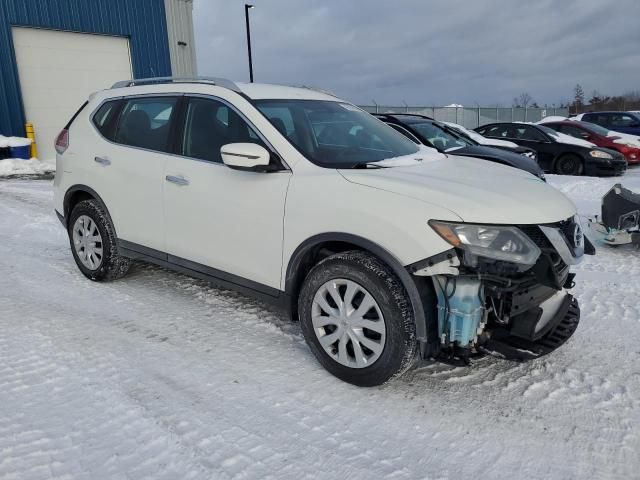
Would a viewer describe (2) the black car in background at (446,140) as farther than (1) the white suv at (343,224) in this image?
Yes

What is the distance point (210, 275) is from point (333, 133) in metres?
1.40

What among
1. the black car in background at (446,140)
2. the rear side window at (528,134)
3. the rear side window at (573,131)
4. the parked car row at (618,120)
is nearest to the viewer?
the black car in background at (446,140)

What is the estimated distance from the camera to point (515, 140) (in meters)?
12.6

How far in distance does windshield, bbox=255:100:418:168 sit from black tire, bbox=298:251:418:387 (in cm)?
66

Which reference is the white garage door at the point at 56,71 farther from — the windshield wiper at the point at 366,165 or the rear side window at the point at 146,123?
the windshield wiper at the point at 366,165

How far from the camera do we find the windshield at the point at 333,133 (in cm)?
332

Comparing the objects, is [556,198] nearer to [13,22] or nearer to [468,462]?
[468,462]

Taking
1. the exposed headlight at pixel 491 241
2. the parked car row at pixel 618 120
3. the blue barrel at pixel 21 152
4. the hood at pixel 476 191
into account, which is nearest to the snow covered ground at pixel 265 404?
the exposed headlight at pixel 491 241

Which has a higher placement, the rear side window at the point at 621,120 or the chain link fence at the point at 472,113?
the chain link fence at the point at 472,113

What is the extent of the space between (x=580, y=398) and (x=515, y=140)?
35.6 ft

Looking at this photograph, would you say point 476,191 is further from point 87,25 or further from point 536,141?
point 87,25

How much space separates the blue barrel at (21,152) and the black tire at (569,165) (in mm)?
13555

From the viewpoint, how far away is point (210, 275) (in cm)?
369

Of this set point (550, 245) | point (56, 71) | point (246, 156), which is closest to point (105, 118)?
point (246, 156)
